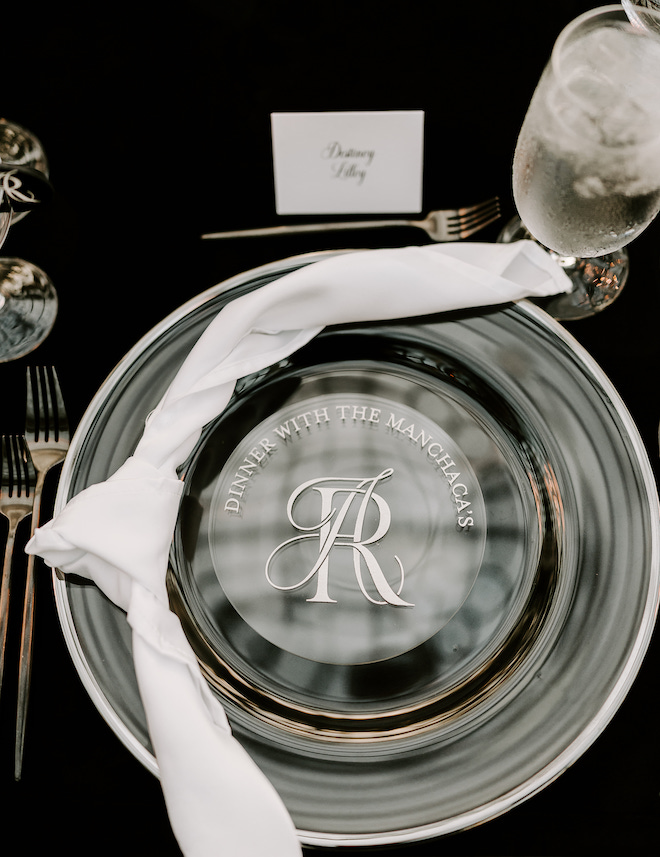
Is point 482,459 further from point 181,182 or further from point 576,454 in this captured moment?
point 181,182

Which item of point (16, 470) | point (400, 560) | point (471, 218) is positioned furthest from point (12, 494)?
point (471, 218)

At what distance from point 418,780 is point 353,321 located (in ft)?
1.03

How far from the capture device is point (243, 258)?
57 cm

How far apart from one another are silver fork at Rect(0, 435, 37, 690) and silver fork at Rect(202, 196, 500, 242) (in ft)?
0.84

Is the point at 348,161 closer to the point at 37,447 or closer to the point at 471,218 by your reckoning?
the point at 471,218

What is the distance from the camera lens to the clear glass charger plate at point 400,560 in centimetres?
47

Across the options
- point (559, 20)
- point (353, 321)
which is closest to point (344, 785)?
point (353, 321)

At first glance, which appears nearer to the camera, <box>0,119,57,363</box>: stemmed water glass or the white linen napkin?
the white linen napkin

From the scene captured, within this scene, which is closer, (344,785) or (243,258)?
(344,785)

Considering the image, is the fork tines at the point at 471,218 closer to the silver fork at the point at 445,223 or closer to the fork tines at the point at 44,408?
the silver fork at the point at 445,223

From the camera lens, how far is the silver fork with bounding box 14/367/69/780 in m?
0.52

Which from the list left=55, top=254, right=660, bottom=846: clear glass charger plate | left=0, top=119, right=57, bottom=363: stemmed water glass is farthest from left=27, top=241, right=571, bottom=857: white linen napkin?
left=0, top=119, right=57, bottom=363: stemmed water glass

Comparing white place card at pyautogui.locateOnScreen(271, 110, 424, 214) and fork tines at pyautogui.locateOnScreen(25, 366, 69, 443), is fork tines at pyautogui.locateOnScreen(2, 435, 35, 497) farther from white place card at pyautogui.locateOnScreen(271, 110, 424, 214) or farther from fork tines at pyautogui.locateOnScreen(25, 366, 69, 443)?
white place card at pyautogui.locateOnScreen(271, 110, 424, 214)

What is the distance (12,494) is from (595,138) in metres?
0.47
